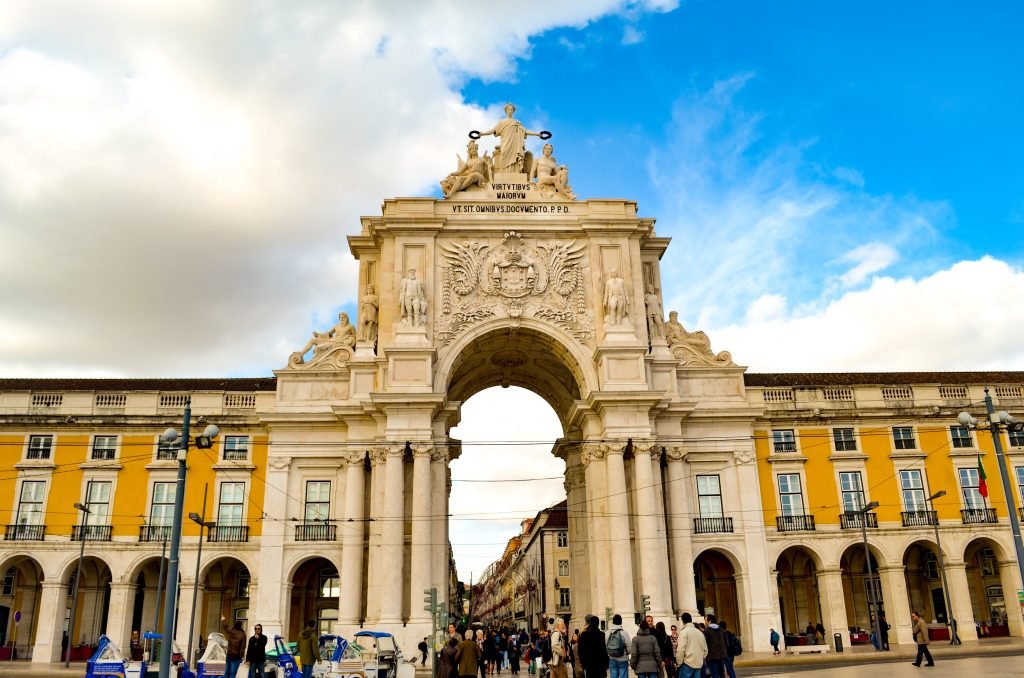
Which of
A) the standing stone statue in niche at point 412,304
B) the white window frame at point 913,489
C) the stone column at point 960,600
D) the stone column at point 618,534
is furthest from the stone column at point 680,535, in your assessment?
the standing stone statue in niche at point 412,304

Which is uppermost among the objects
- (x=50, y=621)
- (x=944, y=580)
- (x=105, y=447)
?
(x=105, y=447)

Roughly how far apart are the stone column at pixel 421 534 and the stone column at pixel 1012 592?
2510cm

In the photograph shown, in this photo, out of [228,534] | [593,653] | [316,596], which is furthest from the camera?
[316,596]

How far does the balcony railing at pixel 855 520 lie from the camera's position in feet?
123

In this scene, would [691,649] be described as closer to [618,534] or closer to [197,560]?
[618,534]

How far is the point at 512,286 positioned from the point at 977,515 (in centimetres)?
2324

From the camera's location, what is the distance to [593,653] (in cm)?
1616

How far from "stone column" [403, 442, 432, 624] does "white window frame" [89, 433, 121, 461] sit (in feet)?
46.5

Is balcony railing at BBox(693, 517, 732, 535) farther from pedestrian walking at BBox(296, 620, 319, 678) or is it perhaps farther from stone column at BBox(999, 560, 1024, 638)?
pedestrian walking at BBox(296, 620, 319, 678)

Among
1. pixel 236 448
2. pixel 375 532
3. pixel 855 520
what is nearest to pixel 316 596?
pixel 375 532

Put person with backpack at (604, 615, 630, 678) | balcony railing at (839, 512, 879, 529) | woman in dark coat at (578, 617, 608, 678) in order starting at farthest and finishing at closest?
balcony railing at (839, 512, 879, 529) → person with backpack at (604, 615, 630, 678) → woman in dark coat at (578, 617, 608, 678)

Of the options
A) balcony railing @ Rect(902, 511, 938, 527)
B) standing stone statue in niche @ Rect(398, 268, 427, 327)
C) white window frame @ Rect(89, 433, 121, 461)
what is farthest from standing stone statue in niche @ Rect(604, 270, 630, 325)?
white window frame @ Rect(89, 433, 121, 461)

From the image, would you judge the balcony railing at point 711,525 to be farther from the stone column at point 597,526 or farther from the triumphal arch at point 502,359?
the stone column at point 597,526

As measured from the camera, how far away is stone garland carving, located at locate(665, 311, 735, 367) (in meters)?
38.8
